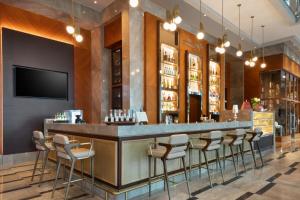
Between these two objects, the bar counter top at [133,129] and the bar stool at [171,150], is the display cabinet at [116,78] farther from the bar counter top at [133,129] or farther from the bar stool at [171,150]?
the bar stool at [171,150]

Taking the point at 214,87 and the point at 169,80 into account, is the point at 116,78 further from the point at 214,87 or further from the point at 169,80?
the point at 214,87

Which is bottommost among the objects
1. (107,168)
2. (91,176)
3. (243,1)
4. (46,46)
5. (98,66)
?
(91,176)

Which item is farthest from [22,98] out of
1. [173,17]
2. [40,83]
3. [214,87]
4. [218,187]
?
[214,87]

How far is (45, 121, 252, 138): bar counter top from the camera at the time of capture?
10.6ft

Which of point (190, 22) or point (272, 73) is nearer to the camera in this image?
point (190, 22)

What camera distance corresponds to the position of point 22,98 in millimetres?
6008

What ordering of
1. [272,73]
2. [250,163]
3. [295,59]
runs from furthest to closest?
[295,59] < [272,73] < [250,163]

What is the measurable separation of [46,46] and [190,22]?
14.2 feet

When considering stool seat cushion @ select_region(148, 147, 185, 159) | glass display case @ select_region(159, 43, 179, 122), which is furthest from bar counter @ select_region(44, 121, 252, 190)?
glass display case @ select_region(159, 43, 179, 122)

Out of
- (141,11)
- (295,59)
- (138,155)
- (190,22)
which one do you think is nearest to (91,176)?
(138,155)

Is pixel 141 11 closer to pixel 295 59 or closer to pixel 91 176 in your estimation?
pixel 91 176

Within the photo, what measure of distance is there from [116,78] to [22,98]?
255 cm

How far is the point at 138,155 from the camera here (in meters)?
3.44

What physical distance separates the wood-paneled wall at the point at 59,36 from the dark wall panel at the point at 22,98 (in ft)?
0.49
